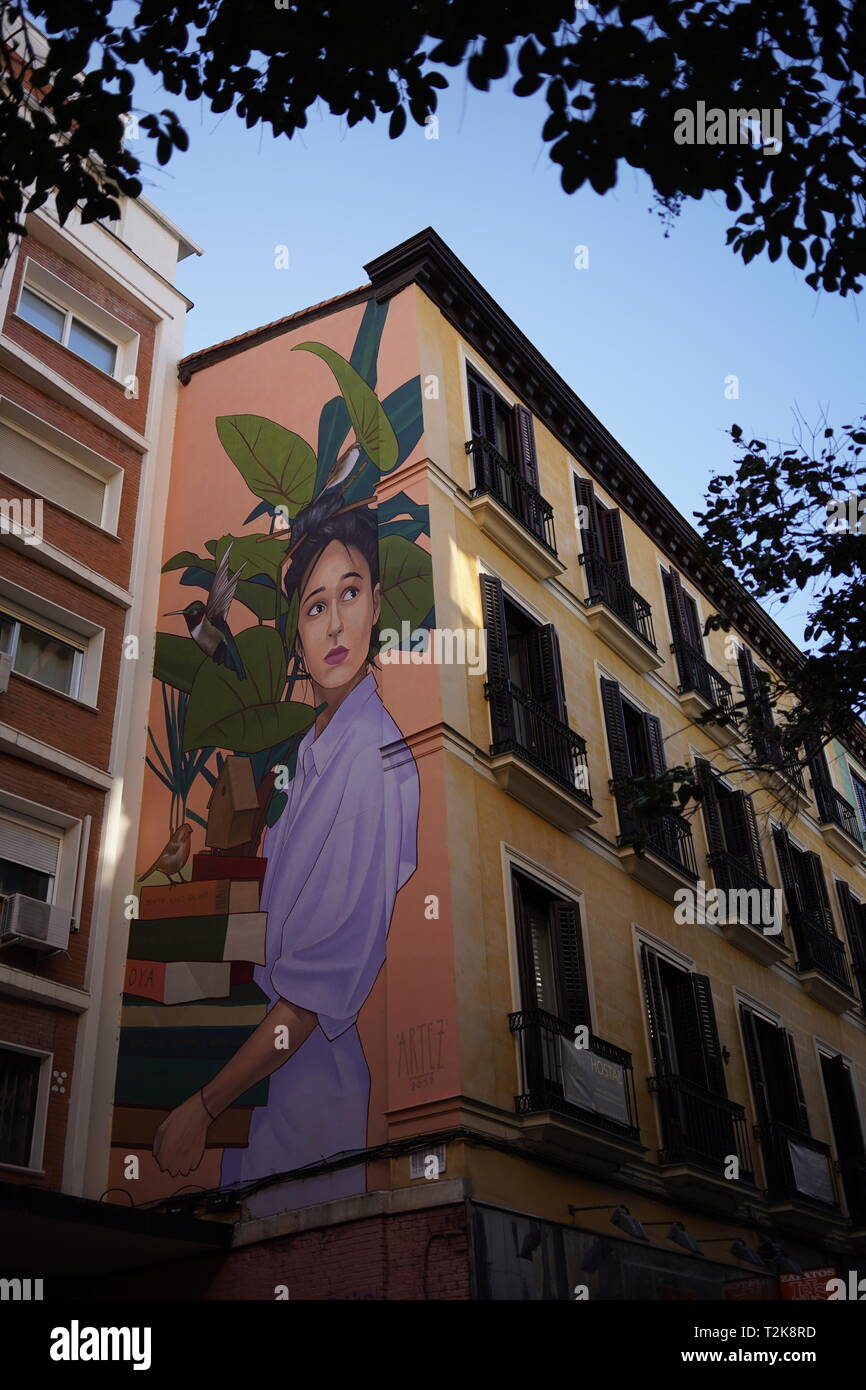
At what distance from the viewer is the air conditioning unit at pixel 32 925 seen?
14641 millimetres

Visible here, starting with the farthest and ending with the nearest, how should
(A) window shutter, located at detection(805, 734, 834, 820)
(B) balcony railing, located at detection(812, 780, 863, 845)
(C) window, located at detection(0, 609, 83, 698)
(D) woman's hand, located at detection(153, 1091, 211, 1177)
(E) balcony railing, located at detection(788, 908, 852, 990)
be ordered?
(B) balcony railing, located at detection(812, 780, 863, 845), (A) window shutter, located at detection(805, 734, 834, 820), (E) balcony railing, located at detection(788, 908, 852, 990), (C) window, located at detection(0, 609, 83, 698), (D) woman's hand, located at detection(153, 1091, 211, 1177)

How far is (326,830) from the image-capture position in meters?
15.3

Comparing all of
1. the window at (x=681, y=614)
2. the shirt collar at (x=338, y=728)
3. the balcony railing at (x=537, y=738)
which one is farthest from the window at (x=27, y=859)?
the window at (x=681, y=614)

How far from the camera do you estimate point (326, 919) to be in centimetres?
1470

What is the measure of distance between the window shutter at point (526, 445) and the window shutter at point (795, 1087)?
920 cm

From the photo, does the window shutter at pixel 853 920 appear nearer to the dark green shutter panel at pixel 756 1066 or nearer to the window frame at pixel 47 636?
the dark green shutter panel at pixel 756 1066

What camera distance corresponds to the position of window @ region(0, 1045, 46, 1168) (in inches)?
558

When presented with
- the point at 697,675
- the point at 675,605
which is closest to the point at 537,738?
Answer: the point at 697,675

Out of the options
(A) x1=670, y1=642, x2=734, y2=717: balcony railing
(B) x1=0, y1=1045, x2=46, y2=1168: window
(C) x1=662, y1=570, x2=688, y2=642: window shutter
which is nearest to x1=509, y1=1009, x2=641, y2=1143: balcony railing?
(B) x1=0, y1=1045, x2=46, y2=1168: window

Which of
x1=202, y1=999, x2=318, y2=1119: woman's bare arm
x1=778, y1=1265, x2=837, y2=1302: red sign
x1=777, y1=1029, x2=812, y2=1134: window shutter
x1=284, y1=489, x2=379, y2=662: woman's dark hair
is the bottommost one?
x1=778, y1=1265, x2=837, y2=1302: red sign

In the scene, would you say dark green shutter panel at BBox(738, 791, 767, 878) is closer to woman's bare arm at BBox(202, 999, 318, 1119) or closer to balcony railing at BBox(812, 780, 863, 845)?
balcony railing at BBox(812, 780, 863, 845)

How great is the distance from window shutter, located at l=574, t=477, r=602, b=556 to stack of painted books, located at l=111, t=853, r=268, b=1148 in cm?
795

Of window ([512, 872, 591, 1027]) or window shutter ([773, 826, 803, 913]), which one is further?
window shutter ([773, 826, 803, 913])
